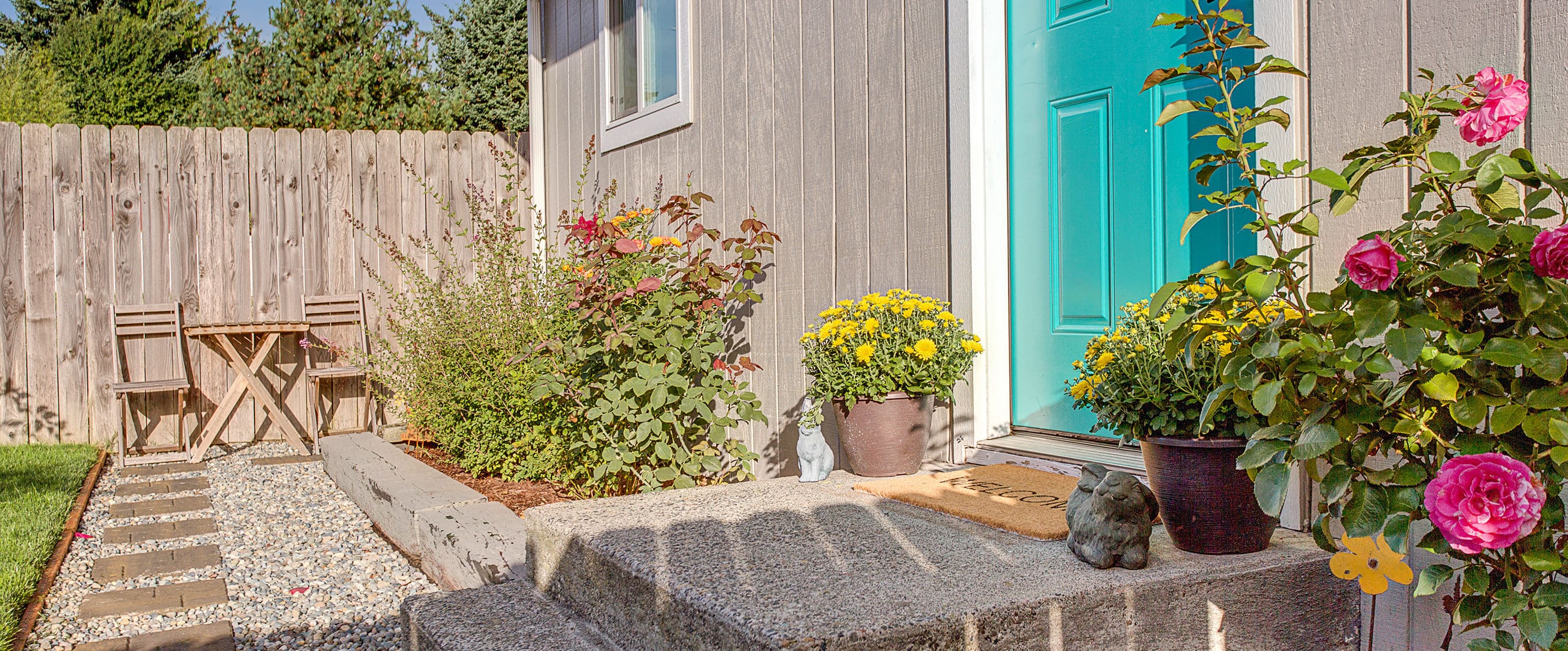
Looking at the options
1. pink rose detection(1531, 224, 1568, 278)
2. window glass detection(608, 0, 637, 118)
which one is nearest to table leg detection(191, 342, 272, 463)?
window glass detection(608, 0, 637, 118)

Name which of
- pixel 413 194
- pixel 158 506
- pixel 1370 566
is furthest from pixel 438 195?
pixel 1370 566

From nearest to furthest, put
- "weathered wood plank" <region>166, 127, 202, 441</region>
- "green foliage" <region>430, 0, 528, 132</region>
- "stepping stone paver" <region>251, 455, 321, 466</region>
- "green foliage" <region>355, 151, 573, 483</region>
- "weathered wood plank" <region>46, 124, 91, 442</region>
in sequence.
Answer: "green foliage" <region>355, 151, 573, 483</region> < "stepping stone paver" <region>251, 455, 321, 466</region> < "weathered wood plank" <region>46, 124, 91, 442</region> < "weathered wood plank" <region>166, 127, 202, 441</region> < "green foliage" <region>430, 0, 528, 132</region>

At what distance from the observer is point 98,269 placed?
564cm

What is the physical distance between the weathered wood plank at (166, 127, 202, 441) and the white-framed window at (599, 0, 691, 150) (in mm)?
2666

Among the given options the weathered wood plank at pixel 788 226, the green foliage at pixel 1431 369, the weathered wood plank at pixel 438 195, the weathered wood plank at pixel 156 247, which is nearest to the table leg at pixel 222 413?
the weathered wood plank at pixel 156 247

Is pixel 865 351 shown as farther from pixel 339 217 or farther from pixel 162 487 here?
pixel 339 217

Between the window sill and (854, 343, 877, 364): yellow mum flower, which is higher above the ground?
the window sill

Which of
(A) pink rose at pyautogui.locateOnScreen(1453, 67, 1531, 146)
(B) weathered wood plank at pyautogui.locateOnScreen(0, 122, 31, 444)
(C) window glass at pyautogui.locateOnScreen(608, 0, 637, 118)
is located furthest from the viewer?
(B) weathered wood plank at pyautogui.locateOnScreen(0, 122, 31, 444)

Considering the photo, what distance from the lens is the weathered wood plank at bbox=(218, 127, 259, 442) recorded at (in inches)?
233

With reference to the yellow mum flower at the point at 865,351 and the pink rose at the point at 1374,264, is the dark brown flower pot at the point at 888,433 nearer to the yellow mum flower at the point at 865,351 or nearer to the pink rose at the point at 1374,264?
the yellow mum flower at the point at 865,351

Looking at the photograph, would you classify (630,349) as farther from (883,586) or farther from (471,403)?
(883,586)

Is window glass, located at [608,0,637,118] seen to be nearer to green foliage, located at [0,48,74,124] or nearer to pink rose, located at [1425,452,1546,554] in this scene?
pink rose, located at [1425,452,1546,554]

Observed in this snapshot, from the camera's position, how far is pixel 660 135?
15.1ft

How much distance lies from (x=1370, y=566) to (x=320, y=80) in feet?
31.5
